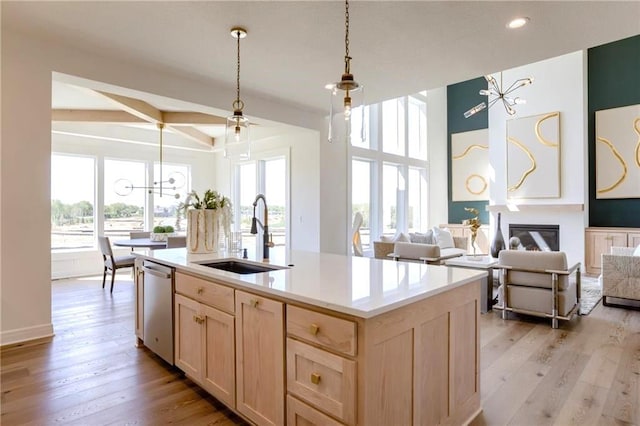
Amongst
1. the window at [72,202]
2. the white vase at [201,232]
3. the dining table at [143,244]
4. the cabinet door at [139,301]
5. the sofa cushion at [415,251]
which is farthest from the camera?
the window at [72,202]

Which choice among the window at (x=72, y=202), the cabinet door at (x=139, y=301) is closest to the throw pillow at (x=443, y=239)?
the cabinet door at (x=139, y=301)

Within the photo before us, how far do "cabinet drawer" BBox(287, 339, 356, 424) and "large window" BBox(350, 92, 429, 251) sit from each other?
17.5ft

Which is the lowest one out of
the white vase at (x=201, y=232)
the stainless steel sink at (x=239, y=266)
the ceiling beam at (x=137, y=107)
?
the stainless steel sink at (x=239, y=266)

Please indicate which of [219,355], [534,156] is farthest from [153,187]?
[534,156]

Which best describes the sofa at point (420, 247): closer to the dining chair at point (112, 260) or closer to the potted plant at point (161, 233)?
the potted plant at point (161, 233)

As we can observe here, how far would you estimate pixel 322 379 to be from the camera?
154 centimetres

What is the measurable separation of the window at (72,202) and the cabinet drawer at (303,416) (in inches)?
263

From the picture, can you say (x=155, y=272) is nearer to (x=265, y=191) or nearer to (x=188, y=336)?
(x=188, y=336)

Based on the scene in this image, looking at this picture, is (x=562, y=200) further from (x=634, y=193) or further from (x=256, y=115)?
(x=256, y=115)

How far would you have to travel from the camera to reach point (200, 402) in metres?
→ 2.29

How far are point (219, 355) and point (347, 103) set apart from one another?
1.73m

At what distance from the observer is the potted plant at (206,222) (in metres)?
2.98

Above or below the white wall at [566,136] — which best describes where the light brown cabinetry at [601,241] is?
below

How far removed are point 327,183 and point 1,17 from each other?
4339 millimetres
